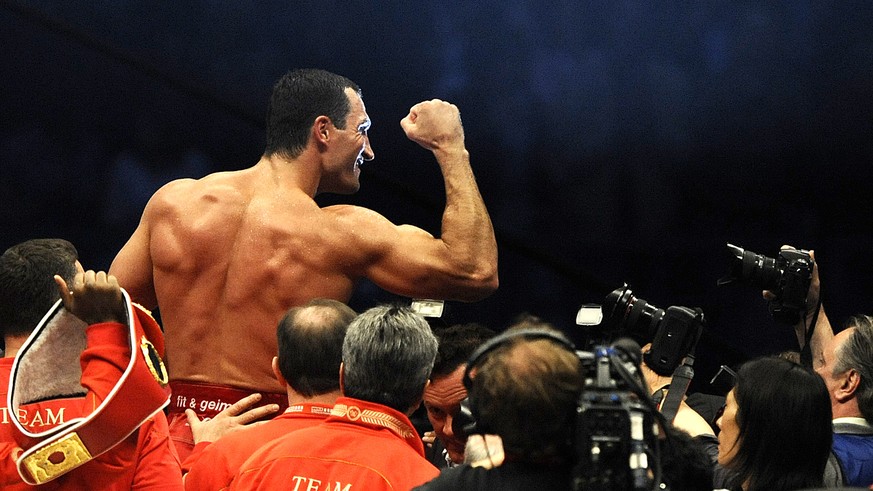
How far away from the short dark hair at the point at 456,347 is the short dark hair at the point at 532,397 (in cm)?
112

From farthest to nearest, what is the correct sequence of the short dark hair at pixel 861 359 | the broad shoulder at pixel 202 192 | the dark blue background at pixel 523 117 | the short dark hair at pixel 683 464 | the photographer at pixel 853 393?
the dark blue background at pixel 523 117 → the broad shoulder at pixel 202 192 → the short dark hair at pixel 861 359 → the photographer at pixel 853 393 → the short dark hair at pixel 683 464

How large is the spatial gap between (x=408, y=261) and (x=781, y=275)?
901mm

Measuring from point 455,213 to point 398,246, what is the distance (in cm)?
16

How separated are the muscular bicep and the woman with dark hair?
28.8 inches

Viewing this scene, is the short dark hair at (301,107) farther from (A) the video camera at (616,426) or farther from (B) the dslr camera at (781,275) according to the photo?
(A) the video camera at (616,426)

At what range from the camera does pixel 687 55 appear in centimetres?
448

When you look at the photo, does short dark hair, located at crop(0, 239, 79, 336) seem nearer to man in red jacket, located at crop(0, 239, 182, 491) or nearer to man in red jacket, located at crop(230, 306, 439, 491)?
man in red jacket, located at crop(0, 239, 182, 491)

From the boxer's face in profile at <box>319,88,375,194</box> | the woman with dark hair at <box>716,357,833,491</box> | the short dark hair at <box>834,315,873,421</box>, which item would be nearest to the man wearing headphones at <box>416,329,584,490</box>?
the woman with dark hair at <box>716,357,833,491</box>

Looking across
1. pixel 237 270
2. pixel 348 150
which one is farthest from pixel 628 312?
pixel 237 270

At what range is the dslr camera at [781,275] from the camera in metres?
2.72

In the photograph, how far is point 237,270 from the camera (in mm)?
2594

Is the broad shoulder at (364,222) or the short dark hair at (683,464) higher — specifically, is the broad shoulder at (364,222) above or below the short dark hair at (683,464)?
above

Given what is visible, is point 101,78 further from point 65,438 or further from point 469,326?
point 65,438

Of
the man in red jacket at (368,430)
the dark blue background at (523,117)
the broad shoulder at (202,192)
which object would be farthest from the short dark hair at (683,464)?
the dark blue background at (523,117)
